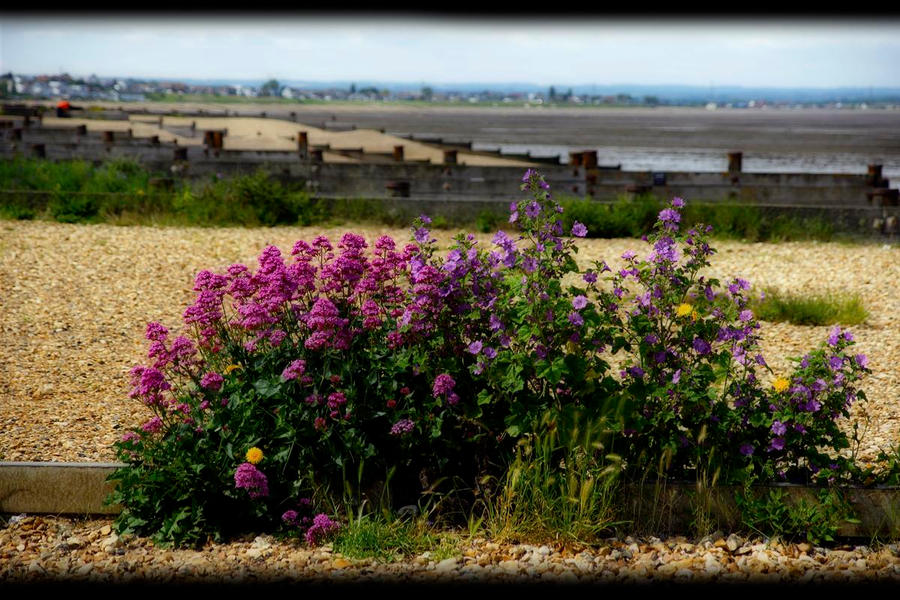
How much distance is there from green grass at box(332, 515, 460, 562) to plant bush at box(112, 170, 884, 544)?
0.14m

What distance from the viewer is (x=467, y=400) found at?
3.78 metres

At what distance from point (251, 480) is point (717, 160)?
34287 mm

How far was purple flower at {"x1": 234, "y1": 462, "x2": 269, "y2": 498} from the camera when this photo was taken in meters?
3.47

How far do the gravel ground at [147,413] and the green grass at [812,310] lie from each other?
13 centimetres

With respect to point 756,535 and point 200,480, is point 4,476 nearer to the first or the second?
point 200,480

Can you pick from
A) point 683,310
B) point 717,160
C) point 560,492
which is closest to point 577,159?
point 683,310

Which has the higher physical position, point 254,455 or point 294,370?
point 294,370

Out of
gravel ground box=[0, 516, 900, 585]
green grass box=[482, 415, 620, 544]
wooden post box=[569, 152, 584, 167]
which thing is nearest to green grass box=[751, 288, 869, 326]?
gravel ground box=[0, 516, 900, 585]

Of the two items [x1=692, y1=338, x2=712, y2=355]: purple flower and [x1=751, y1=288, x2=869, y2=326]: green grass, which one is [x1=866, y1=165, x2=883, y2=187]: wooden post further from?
[x1=692, y1=338, x2=712, y2=355]: purple flower

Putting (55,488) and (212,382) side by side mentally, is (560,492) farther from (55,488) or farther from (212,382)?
(55,488)

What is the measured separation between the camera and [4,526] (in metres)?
3.79

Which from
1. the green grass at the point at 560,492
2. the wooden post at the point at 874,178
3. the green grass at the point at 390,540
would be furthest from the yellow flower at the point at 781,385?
the wooden post at the point at 874,178

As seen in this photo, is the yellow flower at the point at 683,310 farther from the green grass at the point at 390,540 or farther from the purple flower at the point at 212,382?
the purple flower at the point at 212,382

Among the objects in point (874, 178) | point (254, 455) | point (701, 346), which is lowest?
point (254, 455)
